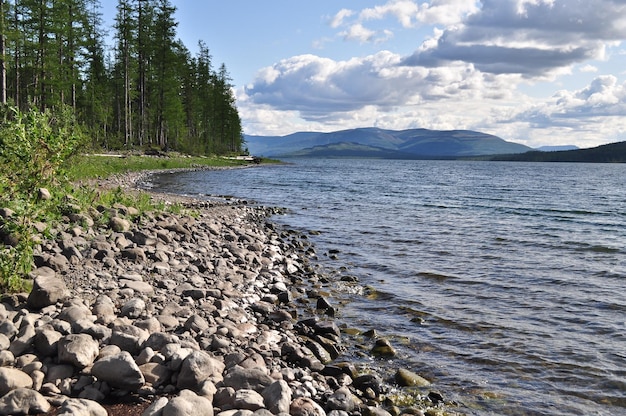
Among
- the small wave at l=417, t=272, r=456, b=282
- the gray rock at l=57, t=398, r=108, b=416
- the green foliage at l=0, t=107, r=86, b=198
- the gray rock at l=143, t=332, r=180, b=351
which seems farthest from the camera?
the small wave at l=417, t=272, r=456, b=282

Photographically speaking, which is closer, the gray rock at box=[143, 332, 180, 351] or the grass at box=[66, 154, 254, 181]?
the gray rock at box=[143, 332, 180, 351]

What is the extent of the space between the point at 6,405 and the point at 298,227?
19.2 meters

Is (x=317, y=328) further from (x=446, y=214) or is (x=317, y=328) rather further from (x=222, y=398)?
(x=446, y=214)

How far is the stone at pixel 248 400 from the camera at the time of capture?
19.2 feet

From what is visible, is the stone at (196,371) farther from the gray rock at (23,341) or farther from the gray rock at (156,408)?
the gray rock at (23,341)

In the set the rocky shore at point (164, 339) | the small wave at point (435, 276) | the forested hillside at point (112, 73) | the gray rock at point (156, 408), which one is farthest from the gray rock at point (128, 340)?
the forested hillside at point (112, 73)

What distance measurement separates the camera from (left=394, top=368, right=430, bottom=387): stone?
26.3ft

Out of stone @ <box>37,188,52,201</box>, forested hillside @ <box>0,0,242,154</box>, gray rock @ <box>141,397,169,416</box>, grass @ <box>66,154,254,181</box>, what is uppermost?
forested hillside @ <box>0,0,242,154</box>

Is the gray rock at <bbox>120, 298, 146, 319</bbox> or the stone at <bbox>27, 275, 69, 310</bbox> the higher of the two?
the stone at <bbox>27, 275, 69, 310</bbox>

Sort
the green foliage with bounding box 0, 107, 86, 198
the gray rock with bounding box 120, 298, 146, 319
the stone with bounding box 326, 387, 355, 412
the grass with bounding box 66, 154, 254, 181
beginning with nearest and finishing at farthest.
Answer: the stone with bounding box 326, 387, 355, 412 → the gray rock with bounding box 120, 298, 146, 319 → the green foliage with bounding box 0, 107, 86, 198 → the grass with bounding box 66, 154, 254, 181

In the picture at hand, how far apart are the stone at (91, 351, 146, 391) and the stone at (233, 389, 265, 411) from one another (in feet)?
3.98

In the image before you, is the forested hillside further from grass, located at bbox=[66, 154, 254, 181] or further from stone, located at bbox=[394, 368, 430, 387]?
stone, located at bbox=[394, 368, 430, 387]

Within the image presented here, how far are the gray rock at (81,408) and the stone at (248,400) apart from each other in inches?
58.0

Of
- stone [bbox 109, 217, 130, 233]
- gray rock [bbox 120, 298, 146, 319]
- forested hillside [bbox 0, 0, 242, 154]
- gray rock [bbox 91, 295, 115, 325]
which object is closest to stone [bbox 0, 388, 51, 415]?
gray rock [bbox 91, 295, 115, 325]
